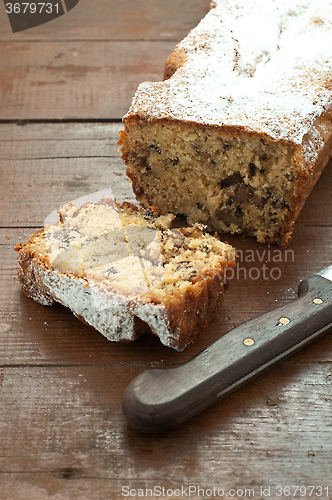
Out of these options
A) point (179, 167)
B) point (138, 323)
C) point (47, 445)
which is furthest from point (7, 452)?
point (179, 167)

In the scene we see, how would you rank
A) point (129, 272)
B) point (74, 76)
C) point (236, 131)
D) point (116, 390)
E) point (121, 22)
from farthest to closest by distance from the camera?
1. point (121, 22)
2. point (74, 76)
3. point (236, 131)
4. point (129, 272)
5. point (116, 390)

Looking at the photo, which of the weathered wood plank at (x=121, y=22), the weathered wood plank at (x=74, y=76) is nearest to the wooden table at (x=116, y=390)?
the weathered wood plank at (x=74, y=76)

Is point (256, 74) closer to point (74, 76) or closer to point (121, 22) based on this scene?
point (74, 76)

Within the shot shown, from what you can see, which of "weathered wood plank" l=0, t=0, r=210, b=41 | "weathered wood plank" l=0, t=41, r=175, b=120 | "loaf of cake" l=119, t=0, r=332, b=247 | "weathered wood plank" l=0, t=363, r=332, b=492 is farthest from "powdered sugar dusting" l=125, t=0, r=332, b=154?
"weathered wood plank" l=0, t=363, r=332, b=492

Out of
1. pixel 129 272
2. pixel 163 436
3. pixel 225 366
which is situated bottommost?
pixel 163 436

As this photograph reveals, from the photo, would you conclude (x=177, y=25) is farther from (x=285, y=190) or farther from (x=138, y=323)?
(x=138, y=323)

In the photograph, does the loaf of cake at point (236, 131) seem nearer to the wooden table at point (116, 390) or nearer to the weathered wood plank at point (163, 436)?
the wooden table at point (116, 390)

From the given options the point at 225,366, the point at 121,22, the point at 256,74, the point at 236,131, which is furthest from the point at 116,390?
the point at 121,22

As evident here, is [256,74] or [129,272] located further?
[256,74]

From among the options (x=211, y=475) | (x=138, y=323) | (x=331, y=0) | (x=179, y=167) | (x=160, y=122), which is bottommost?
(x=211, y=475)
